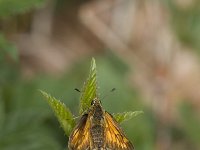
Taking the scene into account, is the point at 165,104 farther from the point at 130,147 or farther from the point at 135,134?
the point at 130,147

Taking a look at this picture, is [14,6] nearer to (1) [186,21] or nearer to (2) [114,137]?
(2) [114,137]

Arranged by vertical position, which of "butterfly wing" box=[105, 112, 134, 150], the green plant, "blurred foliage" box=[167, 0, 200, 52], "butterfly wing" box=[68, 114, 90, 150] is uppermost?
"blurred foliage" box=[167, 0, 200, 52]

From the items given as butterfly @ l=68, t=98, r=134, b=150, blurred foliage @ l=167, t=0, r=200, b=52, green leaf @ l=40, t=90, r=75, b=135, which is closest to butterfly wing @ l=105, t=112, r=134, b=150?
butterfly @ l=68, t=98, r=134, b=150

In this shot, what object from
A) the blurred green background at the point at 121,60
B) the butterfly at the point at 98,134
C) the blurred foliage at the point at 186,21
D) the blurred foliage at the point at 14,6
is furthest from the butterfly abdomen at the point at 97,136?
the blurred foliage at the point at 186,21

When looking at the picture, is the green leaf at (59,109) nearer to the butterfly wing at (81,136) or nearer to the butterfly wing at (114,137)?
the butterfly wing at (81,136)

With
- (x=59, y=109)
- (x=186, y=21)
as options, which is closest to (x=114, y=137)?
(x=59, y=109)

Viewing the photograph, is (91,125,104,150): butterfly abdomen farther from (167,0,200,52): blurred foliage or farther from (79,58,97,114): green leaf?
(167,0,200,52): blurred foliage

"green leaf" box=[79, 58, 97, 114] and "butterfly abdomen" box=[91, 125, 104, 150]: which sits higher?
"green leaf" box=[79, 58, 97, 114]
